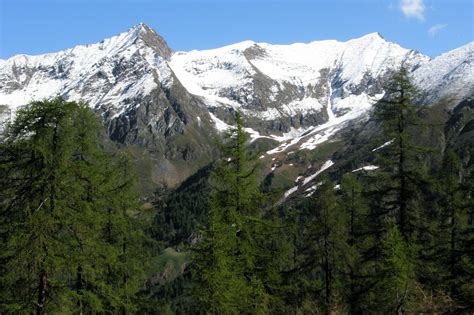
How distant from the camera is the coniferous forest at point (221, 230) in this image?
1747 cm

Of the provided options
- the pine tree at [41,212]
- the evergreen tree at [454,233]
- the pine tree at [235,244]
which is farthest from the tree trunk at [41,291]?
the evergreen tree at [454,233]

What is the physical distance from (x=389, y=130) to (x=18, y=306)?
64.1 ft

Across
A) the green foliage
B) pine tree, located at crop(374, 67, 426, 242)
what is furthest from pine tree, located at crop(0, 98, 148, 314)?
pine tree, located at crop(374, 67, 426, 242)

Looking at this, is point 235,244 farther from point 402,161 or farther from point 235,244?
point 402,161

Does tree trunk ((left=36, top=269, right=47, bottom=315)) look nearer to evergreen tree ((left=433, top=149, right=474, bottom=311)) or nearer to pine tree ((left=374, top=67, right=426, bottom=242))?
pine tree ((left=374, top=67, right=426, bottom=242))

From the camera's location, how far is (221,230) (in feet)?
75.0

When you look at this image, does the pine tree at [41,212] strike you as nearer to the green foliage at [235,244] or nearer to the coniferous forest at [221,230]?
the coniferous forest at [221,230]

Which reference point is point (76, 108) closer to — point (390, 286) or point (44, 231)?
point (44, 231)

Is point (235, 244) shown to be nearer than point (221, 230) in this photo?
No

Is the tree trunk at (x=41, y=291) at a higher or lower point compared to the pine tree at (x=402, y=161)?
lower

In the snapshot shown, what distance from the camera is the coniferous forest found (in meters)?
17.5

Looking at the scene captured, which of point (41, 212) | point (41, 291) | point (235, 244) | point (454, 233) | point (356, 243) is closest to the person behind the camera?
point (41, 212)

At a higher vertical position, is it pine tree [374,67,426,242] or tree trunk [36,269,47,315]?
pine tree [374,67,426,242]

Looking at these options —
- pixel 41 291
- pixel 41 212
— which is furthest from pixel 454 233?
pixel 41 212
